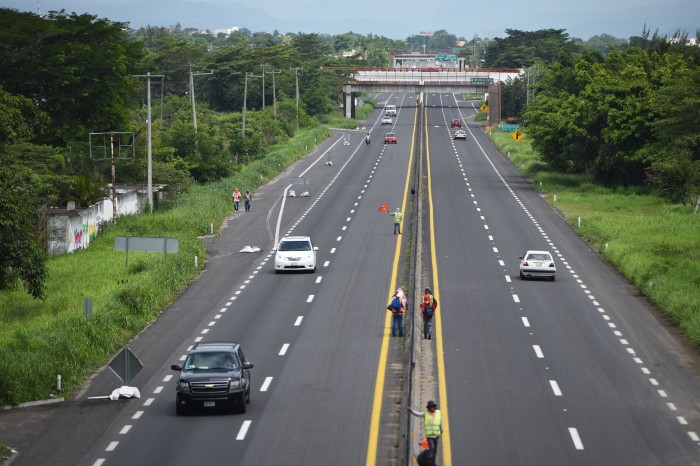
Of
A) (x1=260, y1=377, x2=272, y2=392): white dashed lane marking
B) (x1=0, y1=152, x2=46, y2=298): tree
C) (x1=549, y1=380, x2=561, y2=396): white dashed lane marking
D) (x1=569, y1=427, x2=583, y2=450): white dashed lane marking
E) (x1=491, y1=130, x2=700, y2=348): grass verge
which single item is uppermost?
(x1=0, y1=152, x2=46, y2=298): tree

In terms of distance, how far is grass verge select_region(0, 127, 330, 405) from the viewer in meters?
33.5

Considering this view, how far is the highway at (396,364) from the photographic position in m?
27.2

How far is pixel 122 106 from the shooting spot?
9944cm

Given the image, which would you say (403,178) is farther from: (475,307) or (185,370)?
(185,370)

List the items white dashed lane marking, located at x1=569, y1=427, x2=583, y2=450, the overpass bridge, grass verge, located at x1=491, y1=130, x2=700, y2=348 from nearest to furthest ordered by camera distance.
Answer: white dashed lane marking, located at x1=569, y1=427, x2=583, y2=450 < grass verge, located at x1=491, y1=130, x2=700, y2=348 < the overpass bridge

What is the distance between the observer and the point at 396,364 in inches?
1400

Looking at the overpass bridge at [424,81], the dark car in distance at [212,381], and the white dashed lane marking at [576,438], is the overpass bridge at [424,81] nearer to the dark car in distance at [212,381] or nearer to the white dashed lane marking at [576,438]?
the dark car in distance at [212,381]

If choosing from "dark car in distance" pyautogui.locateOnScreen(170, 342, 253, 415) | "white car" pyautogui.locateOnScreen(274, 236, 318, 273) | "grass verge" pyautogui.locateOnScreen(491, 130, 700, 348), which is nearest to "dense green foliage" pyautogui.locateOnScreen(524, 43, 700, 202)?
"grass verge" pyautogui.locateOnScreen(491, 130, 700, 348)

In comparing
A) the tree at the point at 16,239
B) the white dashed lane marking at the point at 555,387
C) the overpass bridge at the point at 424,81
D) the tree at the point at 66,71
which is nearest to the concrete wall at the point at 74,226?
the tree at the point at 16,239

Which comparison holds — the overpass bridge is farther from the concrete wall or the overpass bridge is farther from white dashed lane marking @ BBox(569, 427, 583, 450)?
white dashed lane marking @ BBox(569, 427, 583, 450)

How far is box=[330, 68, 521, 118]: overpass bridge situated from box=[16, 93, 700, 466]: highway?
10565cm

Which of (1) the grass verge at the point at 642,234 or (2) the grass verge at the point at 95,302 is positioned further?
(1) the grass verge at the point at 642,234

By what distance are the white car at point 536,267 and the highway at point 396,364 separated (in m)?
0.49

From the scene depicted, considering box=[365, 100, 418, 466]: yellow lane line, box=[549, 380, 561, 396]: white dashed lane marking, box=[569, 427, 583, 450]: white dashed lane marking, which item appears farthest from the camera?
box=[549, 380, 561, 396]: white dashed lane marking
